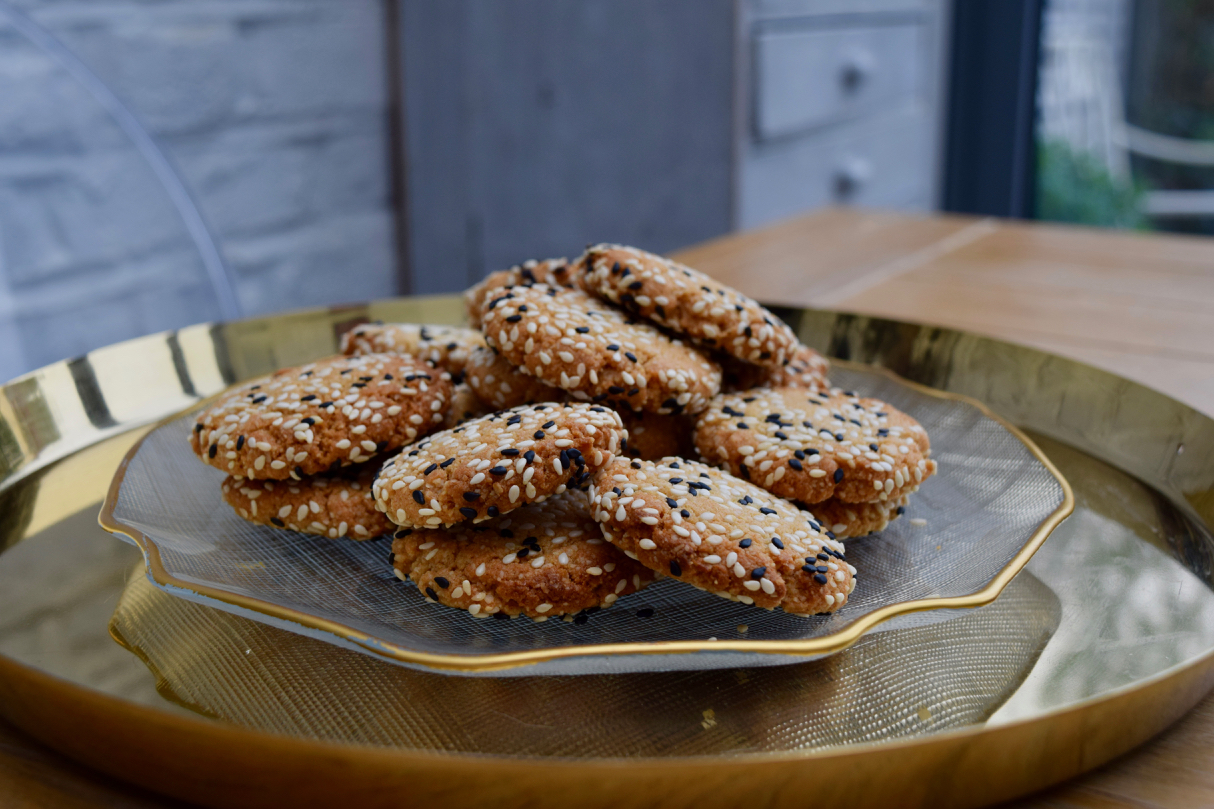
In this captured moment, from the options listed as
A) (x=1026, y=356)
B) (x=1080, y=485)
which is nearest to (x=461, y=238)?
(x=1026, y=356)

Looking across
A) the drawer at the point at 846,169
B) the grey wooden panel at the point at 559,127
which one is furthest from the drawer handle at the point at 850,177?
the grey wooden panel at the point at 559,127

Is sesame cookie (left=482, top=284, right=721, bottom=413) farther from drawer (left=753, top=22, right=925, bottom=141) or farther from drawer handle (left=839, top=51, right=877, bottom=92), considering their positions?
drawer handle (left=839, top=51, right=877, bottom=92)

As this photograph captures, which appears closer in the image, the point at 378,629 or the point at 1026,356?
the point at 378,629

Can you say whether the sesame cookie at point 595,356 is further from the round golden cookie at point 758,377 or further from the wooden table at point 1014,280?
the wooden table at point 1014,280

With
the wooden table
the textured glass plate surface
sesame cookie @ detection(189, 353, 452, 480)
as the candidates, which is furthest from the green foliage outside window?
sesame cookie @ detection(189, 353, 452, 480)

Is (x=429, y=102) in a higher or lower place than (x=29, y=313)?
higher

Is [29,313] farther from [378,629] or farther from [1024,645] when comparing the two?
[1024,645]

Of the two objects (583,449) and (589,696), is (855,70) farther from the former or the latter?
(589,696)
